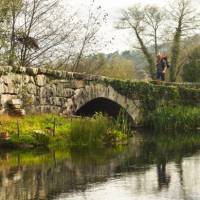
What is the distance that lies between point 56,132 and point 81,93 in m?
6.03

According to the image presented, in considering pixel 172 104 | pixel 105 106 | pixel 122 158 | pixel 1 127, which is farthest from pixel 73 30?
pixel 122 158

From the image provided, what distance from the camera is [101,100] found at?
30.5 metres

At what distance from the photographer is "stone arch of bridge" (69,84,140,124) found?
90.0 ft

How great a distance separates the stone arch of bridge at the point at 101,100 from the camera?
90.0 ft

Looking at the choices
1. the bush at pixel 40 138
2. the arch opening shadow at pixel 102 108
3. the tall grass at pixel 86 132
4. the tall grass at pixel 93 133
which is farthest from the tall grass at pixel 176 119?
the bush at pixel 40 138

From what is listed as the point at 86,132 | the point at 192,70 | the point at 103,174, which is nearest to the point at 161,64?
the point at 192,70

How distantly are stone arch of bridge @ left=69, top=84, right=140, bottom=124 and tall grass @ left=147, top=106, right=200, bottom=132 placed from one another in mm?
1098

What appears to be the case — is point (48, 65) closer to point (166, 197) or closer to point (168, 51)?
point (166, 197)

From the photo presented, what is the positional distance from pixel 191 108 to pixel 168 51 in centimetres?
1907

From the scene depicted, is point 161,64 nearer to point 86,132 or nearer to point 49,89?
point 49,89

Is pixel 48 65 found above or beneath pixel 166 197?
above

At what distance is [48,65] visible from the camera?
96.3 ft

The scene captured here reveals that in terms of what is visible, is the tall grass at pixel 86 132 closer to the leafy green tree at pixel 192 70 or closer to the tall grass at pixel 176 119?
the tall grass at pixel 176 119

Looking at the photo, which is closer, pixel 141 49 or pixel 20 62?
pixel 20 62
